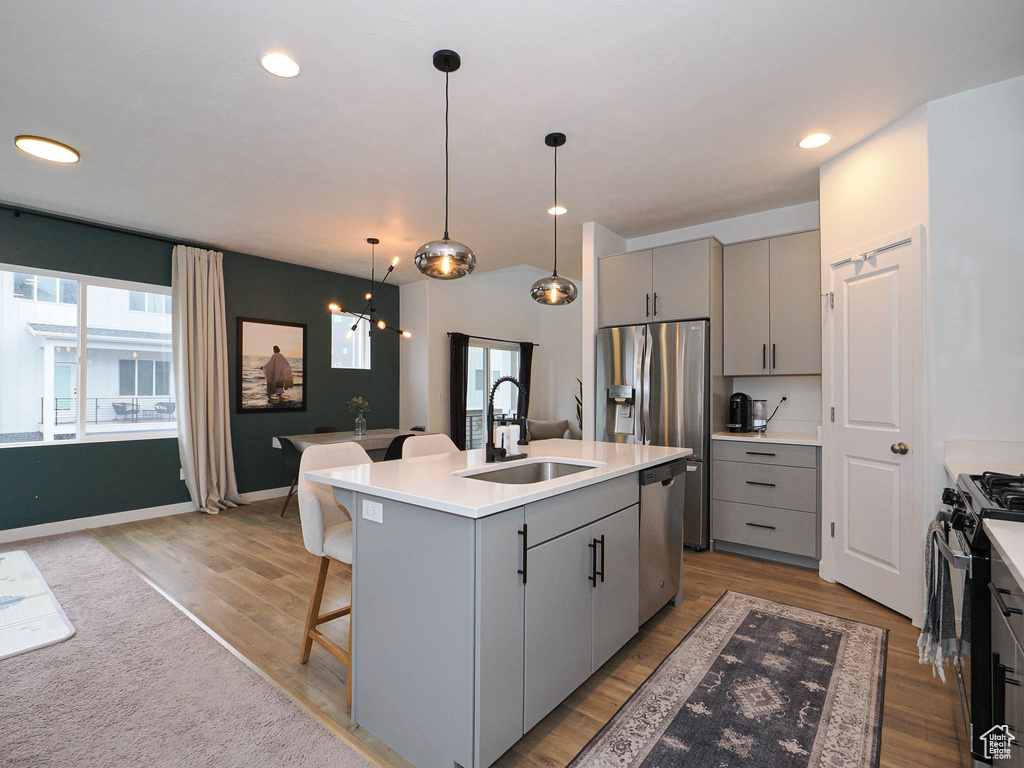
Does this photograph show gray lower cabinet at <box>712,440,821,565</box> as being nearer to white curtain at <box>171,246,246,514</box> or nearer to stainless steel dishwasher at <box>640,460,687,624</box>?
stainless steel dishwasher at <box>640,460,687,624</box>

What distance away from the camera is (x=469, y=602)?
1518mm

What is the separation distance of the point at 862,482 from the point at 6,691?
4356 millimetres

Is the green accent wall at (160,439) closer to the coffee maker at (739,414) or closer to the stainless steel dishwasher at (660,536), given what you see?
the coffee maker at (739,414)

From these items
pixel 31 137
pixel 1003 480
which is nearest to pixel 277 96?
pixel 31 137

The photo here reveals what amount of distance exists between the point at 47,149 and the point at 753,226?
197 inches

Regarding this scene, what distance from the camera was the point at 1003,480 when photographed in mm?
1755

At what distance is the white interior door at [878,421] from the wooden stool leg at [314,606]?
9.67ft

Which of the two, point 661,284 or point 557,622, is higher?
point 661,284

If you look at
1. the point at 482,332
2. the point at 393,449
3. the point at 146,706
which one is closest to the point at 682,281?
the point at 393,449

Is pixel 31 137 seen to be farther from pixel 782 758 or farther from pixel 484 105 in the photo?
pixel 782 758

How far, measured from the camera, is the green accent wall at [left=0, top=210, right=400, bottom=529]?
13.9 ft

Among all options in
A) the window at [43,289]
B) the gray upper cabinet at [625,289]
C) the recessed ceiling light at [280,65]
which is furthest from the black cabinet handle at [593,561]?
the window at [43,289]

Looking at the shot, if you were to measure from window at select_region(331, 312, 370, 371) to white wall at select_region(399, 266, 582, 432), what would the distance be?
0.54m

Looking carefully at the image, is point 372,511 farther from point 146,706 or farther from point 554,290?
point 554,290
